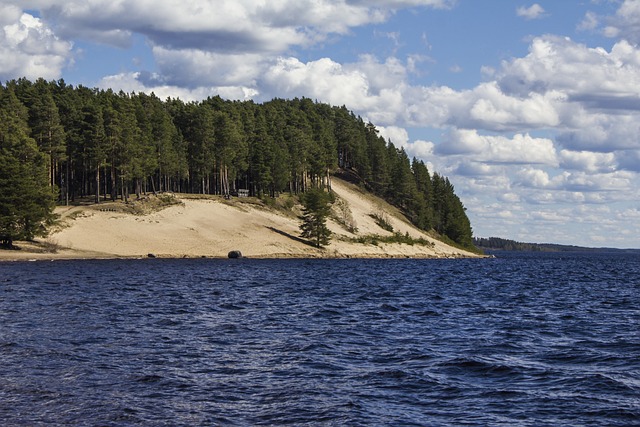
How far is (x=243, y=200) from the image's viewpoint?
140 meters

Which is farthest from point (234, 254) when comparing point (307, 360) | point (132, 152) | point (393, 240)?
point (307, 360)

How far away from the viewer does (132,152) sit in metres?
120

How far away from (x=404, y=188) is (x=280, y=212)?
6083 centimetres

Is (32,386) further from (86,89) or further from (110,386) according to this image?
(86,89)

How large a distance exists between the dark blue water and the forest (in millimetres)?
49372

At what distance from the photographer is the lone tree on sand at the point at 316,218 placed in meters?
125

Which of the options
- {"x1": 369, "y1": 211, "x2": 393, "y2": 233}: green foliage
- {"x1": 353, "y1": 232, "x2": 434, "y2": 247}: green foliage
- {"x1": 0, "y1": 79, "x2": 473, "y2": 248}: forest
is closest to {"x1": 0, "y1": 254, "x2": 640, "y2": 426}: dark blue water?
{"x1": 0, "y1": 79, "x2": 473, "y2": 248}: forest

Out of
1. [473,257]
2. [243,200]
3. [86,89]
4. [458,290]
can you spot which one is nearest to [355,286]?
[458,290]

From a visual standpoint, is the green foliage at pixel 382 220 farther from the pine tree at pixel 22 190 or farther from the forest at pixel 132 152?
the pine tree at pixel 22 190

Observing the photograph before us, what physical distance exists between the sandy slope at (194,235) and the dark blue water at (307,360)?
4985cm

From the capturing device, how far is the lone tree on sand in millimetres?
124625

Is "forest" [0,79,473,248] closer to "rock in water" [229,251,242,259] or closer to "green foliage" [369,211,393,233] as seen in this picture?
"green foliage" [369,211,393,233]

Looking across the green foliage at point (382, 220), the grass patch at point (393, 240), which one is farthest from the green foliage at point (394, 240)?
the green foliage at point (382, 220)

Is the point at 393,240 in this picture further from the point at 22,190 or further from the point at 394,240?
the point at 22,190
